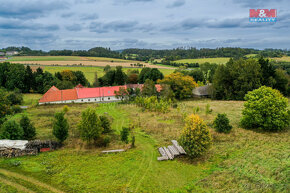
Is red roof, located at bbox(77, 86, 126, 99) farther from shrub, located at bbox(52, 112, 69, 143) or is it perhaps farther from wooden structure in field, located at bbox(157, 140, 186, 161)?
wooden structure in field, located at bbox(157, 140, 186, 161)

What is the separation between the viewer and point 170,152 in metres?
17.2

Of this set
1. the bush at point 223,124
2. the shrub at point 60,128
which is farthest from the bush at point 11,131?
the bush at point 223,124

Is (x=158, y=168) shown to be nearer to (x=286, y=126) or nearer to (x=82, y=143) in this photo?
(x=82, y=143)

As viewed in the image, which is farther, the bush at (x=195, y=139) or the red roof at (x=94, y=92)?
the red roof at (x=94, y=92)

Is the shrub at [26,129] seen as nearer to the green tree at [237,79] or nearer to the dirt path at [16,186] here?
the dirt path at [16,186]

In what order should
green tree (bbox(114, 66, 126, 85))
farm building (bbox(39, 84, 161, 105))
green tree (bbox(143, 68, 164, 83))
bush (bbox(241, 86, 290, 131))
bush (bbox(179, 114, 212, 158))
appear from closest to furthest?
bush (bbox(179, 114, 212, 158)), bush (bbox(241, 86, 290, 131)), farm building (bbox(39, 84, 161, 105)), green tree (bbox(114, 66, 126, 85)), green tree (bbox(143, 68, 164, 83))

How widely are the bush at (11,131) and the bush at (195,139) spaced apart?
51.6 ft

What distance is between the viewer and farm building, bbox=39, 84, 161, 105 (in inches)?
1580

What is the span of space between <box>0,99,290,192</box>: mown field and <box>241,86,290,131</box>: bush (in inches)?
46.7

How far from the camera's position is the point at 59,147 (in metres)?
18.8

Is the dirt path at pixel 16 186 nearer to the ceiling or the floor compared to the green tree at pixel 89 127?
nearer to the floor

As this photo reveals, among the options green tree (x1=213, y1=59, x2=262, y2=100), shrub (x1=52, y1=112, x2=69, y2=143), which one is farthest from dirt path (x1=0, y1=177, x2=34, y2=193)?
green tree (x1=213, y1=59, x2=262, y2=100)

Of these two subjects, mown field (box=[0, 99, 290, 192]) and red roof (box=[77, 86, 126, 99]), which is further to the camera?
red roof (box=[77, 86, 126, 99])

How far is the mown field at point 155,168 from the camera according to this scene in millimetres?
12570
